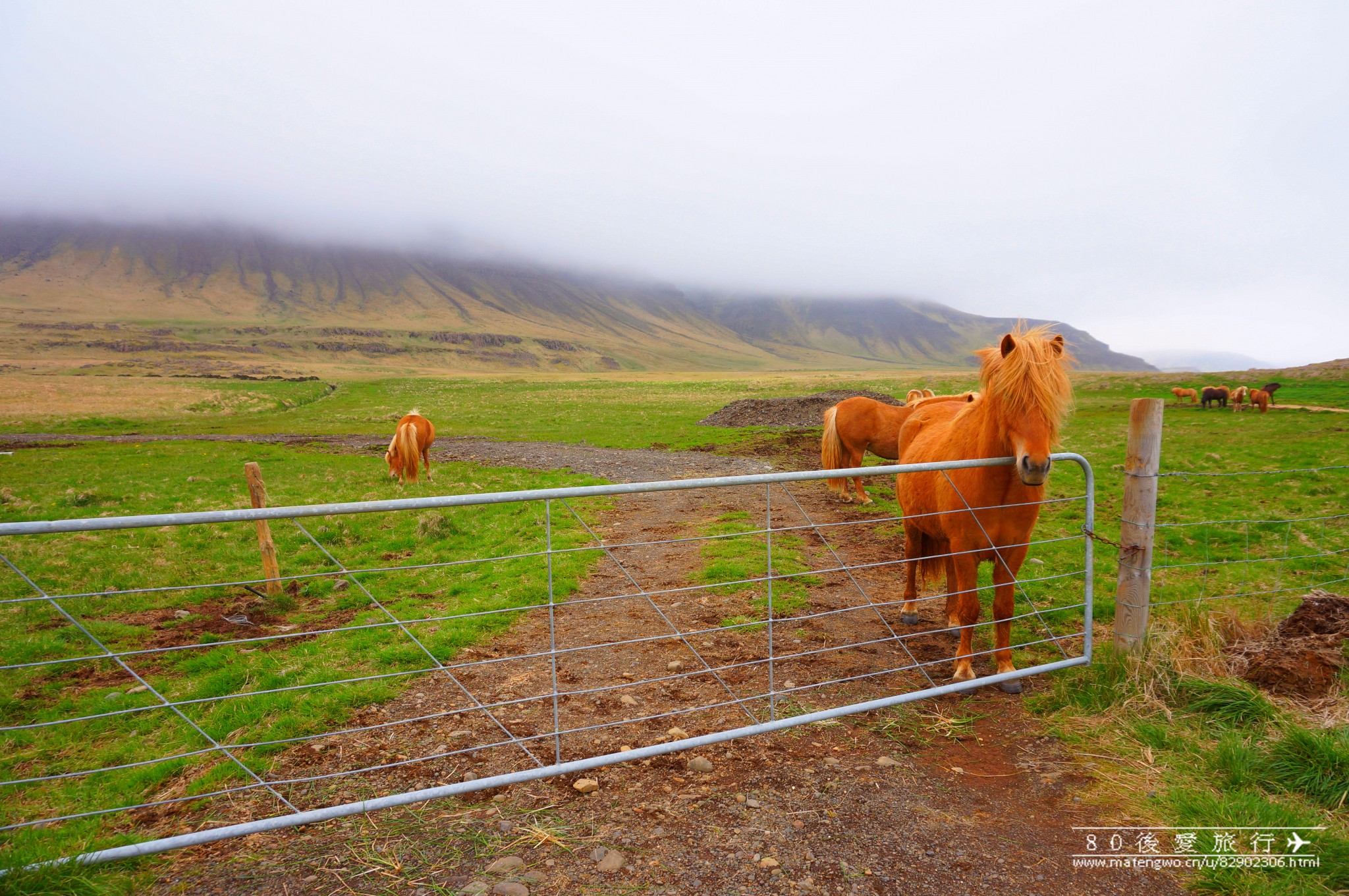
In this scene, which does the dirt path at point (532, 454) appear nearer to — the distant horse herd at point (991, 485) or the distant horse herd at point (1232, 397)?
the distant horse herd at point (991, 485)

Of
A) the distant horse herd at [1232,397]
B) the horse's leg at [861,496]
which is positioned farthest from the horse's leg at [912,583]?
the distant horse herd at [1232,397]

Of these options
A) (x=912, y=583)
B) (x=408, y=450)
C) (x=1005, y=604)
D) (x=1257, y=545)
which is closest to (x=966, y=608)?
(x=1005, y=604)

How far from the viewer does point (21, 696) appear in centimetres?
545

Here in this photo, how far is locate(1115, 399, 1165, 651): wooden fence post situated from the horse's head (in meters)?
0.70

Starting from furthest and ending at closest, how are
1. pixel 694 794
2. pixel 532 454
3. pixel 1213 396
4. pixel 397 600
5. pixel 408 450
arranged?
pixel 1213 396, pixel 532 454, pixel 408 450, pixel 397 600, pixel 694 794

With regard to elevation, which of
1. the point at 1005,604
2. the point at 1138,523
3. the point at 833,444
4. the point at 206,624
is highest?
the point at 1138,523

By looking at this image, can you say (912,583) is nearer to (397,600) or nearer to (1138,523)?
(1138,523)

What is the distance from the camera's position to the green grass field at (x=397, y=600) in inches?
140

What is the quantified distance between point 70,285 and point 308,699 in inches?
10132

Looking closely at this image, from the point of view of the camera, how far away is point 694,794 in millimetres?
3654

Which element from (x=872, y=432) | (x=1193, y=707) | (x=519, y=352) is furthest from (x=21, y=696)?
(x=519, y=352)

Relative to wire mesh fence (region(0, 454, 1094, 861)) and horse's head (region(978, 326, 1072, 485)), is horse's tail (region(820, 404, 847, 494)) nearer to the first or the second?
wire mesh fence (region(0, 454, 1094, 861))

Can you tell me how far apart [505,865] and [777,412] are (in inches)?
1026

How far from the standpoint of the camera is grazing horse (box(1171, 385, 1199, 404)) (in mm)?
34438
